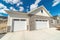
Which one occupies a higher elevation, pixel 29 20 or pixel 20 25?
pixel 29 20

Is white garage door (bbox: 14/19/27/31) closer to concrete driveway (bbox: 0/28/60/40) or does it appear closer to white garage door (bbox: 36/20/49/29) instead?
concrete driveway (bbox: 0/28/60/40)

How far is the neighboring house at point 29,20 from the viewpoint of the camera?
40.0 ft

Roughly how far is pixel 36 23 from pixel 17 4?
19.0 metres

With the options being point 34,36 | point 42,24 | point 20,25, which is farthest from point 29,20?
point 34,36

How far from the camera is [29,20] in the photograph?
13.6 meters

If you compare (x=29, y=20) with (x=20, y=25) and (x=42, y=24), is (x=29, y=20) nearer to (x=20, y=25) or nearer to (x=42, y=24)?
(x=20, y=25)

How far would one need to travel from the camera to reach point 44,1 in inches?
890

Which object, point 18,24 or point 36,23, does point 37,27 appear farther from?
point 18,24

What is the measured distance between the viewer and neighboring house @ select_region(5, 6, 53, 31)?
12188 mm

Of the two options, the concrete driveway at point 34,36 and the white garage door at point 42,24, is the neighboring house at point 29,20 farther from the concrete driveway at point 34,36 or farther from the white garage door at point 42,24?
the concrete driveway at point 34,36

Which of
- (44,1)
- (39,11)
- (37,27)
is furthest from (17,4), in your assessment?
(37,27)

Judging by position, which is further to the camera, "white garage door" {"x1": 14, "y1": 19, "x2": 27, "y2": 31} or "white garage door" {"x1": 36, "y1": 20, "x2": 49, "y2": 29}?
"white garage door" {"x1": 36, "y1": 20, "x2": 49, "y2": 29}

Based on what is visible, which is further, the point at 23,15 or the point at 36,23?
the point at 36,23

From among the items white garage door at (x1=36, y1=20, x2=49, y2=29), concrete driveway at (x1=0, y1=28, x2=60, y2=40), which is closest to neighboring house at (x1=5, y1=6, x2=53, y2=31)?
white garage door at (x1=36, y1=20, x2=49, y2=29)
